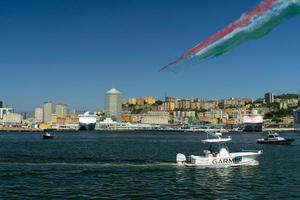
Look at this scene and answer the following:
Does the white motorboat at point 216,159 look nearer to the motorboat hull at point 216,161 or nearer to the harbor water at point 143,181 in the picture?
the motorboat hull at point 216,161

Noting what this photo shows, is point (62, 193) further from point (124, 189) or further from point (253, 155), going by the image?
point (253, 155)

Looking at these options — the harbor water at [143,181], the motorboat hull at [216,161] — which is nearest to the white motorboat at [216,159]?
the motorboat hull at [216,161]

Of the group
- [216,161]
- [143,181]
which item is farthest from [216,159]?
[143,181]

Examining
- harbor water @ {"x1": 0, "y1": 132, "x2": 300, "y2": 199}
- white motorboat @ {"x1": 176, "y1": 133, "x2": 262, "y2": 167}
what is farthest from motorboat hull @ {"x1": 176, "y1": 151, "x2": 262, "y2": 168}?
harbor water @ {"x1": 0, "y1": 132, "x2": 300, "y2": 199}

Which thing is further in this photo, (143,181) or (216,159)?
(216,159)

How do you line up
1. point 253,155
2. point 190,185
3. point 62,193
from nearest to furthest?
point 62,193 → point 190,185 → point 253,155

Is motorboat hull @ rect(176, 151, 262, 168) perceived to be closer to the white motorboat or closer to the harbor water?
the white motorboat

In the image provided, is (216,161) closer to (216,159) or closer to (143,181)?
(216,159)

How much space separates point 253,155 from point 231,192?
20837 millimetres

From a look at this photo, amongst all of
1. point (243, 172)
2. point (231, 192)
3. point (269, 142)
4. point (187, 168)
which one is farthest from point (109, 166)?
point (269, 142)

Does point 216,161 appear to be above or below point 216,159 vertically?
below

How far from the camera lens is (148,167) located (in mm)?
55719

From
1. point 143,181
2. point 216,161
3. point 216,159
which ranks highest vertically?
point 216,159

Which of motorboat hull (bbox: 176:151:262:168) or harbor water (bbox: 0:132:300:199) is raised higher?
motorboat hull (bbox: 176:151:262:168)
